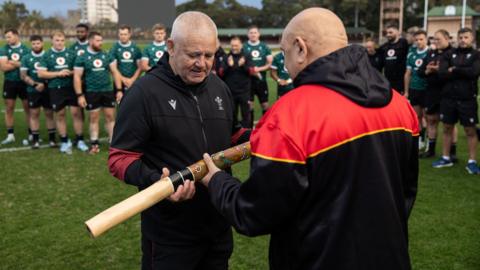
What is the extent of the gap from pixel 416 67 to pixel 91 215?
6.93 meters

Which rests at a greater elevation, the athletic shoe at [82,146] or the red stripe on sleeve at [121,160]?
the red stripe on sleeve at [121,160]

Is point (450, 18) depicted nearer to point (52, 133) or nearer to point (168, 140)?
point (52, 133)

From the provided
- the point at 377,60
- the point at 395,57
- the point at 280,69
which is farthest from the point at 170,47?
the point at 280,69

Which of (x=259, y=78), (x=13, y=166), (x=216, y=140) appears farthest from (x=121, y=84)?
(x=216, y=140)

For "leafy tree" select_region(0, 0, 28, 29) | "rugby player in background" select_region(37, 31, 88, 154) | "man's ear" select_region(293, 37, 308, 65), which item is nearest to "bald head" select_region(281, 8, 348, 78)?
"man's ear" select_region(293, 37, 308, 65)

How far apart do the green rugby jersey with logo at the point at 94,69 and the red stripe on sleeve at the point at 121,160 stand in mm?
7303

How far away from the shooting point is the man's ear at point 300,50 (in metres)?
2.04

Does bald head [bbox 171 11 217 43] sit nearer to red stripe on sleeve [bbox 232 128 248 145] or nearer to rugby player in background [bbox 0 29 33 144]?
red stripe on sleeve [bbox 232 128 248 145]

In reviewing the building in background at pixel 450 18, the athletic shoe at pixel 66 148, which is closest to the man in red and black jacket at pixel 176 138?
the athletic shoe at pixel 66 148

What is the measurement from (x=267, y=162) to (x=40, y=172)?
7.38m

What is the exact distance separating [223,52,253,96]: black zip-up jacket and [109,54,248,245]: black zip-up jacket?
28.5 ft

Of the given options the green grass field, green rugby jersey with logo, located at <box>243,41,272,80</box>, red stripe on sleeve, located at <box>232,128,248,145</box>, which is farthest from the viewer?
green rugby jersey with logo, located at <box>243,41,272,80</box>

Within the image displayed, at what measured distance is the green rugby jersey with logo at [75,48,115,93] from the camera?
966 centimetres

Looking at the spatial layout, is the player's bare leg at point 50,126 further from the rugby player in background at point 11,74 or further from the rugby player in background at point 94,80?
the rugby player in background at point 94,80
